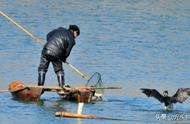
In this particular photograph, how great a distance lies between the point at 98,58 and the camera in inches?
978

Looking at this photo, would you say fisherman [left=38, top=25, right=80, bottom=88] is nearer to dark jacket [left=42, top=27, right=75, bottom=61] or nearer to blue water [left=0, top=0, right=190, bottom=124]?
dark jacket [left=42, top=27, right=75, bottom=61]

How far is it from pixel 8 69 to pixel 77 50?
5507mm

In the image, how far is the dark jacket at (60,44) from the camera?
17719mm

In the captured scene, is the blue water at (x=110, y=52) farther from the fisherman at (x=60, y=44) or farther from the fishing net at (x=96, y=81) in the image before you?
the fisherman at (x=60, y=44)

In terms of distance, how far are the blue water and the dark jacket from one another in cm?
100

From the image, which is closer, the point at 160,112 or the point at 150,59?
the point at 160,112

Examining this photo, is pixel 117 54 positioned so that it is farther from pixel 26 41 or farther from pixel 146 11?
pixel 146 11

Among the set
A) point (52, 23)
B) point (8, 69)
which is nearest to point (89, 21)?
point (52, 23)

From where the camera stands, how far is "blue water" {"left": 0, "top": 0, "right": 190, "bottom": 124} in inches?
663

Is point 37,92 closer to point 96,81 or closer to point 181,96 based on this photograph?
point 96,81

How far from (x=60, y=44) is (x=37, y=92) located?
3.66ft

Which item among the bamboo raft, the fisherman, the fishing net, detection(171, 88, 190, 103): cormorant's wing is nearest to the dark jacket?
the fisherman

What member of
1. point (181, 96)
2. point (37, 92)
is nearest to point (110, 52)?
point (37, 92)

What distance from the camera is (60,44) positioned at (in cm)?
1773
